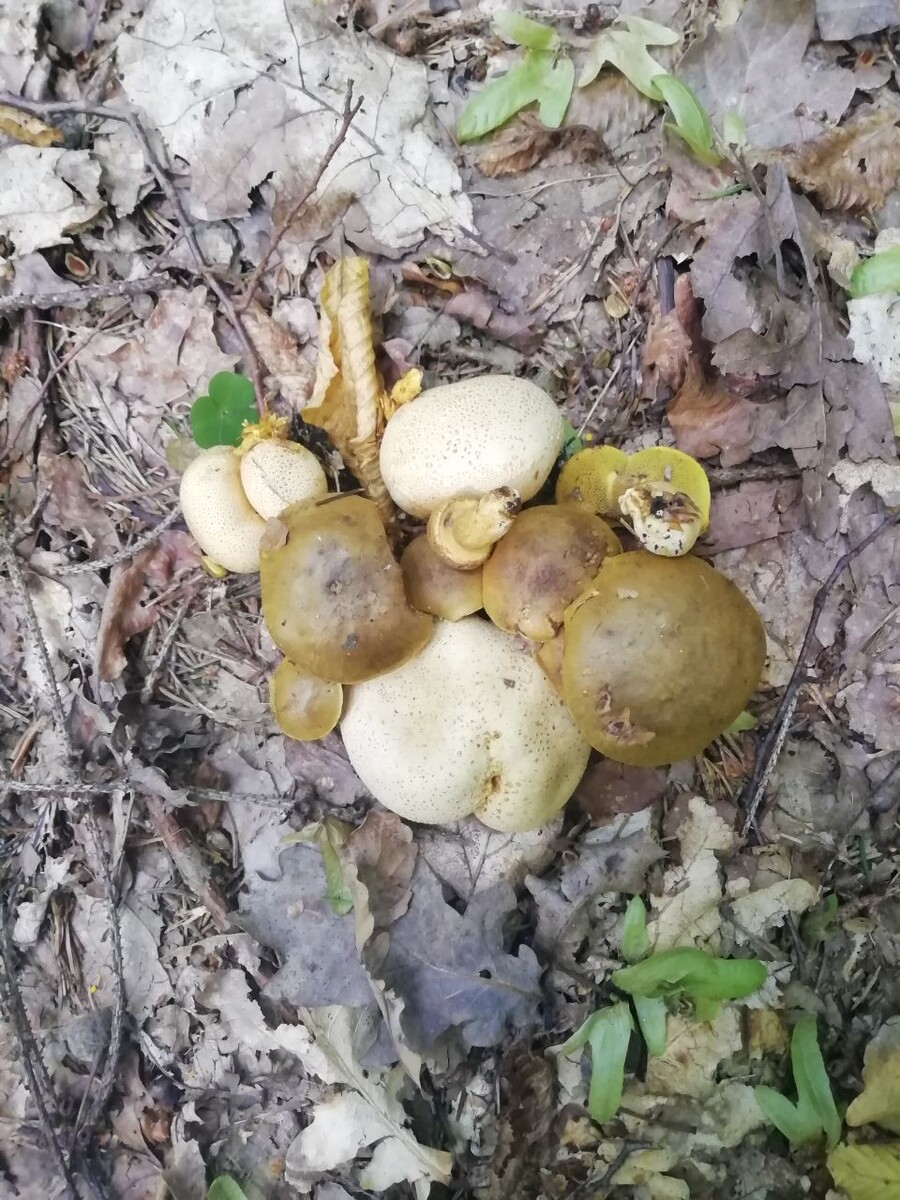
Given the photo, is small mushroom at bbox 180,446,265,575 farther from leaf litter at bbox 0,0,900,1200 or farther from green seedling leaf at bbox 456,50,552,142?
green seedling leaf at bbox 456,50,552,142

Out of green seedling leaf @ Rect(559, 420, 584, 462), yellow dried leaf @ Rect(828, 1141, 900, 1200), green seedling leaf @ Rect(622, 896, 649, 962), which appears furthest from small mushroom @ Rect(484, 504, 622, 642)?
yellow dried leaf @ Rect(828, 1141, 900, 1200)

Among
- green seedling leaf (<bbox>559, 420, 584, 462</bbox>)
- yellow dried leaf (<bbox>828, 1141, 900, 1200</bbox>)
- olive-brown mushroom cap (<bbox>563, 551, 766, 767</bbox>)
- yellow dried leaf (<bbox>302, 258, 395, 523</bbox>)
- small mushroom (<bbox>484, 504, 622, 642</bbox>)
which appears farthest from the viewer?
green seedling leaf (<bbox>559, 420, 584, 462</bbox>)

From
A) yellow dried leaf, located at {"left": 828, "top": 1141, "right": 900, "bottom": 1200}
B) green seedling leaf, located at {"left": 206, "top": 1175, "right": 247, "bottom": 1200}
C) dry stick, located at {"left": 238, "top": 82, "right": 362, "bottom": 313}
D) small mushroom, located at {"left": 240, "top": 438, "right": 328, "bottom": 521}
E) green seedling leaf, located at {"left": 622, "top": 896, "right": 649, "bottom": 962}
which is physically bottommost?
green seedling leaf, located at {"left": 206, "top": 1175, "right": 247, "bottom": 1200}

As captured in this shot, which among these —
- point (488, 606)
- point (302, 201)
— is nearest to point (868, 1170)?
point (488, 606)

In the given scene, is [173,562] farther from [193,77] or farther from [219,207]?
[193,77]

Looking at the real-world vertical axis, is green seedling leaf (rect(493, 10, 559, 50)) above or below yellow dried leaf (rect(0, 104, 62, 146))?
above

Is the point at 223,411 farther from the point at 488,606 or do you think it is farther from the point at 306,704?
the point at 488,606
